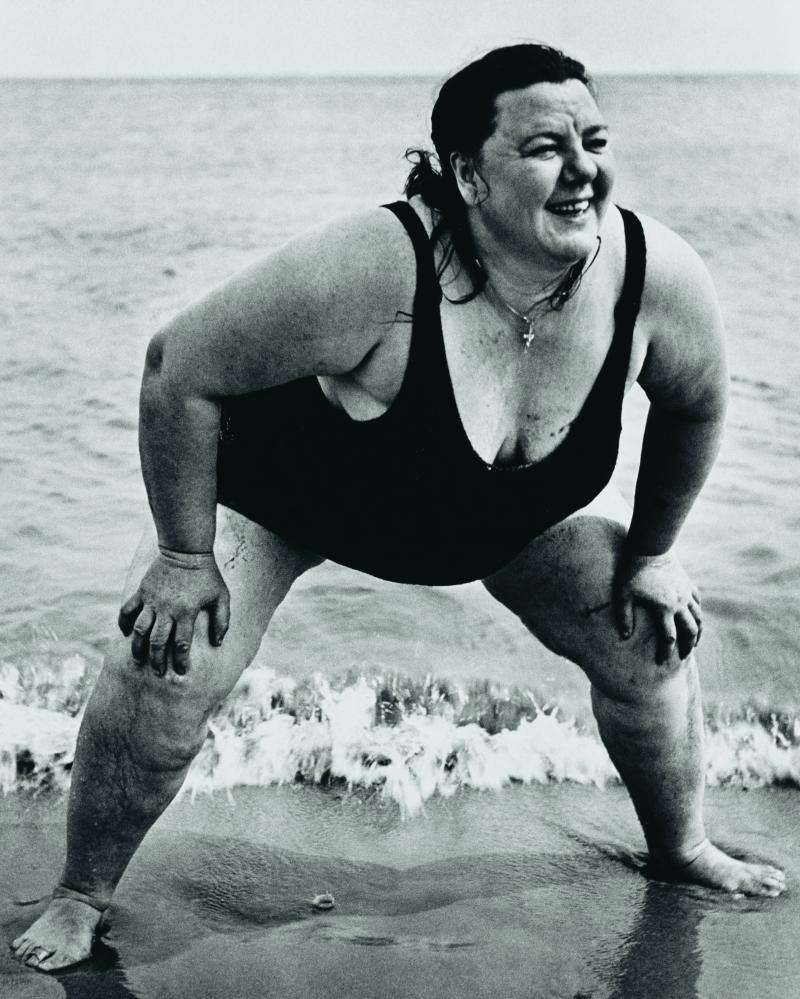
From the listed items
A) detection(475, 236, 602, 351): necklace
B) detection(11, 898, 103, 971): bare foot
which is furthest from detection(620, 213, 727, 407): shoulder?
detection(11, 898, 103, 971): bare foot

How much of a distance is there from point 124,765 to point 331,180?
1228 centimetres

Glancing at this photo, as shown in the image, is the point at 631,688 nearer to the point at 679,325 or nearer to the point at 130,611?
the point at 679,325

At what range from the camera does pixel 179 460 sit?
7.23ft

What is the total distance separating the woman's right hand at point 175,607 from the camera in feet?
7.43

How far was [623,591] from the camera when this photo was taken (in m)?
2.53

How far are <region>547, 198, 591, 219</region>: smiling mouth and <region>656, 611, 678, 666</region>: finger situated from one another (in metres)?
0.81

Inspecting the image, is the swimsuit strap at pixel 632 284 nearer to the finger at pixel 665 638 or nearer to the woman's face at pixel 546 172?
the woman's face at pixel 546 172

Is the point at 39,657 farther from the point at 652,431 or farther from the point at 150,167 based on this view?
the point at 150,167

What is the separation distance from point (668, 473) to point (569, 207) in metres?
0.63

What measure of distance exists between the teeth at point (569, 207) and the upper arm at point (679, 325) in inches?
9.2

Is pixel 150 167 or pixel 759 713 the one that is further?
pixel 150 167

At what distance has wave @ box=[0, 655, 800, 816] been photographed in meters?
3.22

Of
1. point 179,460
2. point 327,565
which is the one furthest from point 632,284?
point 327,565

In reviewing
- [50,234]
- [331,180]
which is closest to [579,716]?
[50,234]
